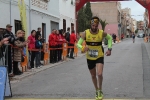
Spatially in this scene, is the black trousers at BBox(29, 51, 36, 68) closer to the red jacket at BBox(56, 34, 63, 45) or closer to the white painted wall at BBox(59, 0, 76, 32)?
the red jacket at BBox(56, 34, 63, 45)

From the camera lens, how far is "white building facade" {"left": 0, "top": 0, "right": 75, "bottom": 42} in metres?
16.2

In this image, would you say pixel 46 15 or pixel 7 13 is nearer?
pixel 7 13

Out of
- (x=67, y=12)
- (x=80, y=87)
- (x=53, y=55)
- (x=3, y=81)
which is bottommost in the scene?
(x=80, y=87)

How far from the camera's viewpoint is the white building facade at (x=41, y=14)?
53.3 feet

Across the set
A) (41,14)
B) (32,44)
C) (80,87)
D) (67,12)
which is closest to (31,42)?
(32,44)

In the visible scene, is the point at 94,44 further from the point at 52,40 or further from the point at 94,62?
the point at 52,40

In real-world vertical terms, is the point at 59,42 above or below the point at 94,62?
above

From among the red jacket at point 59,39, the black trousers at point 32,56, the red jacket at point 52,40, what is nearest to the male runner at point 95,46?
the black trousers at point 32,56

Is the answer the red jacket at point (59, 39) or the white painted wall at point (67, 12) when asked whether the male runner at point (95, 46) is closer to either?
the red jacket at point (59, 39)

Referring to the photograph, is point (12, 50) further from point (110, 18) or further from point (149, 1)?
point (110, 18)

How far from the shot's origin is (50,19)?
2475 centimetres

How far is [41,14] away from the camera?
22.2 m

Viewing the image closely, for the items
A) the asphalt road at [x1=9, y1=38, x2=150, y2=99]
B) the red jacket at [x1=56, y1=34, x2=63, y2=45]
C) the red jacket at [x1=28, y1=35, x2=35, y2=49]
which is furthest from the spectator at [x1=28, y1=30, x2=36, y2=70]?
the red jacket at [x1=56, y1=34, x2=63, y2=45]

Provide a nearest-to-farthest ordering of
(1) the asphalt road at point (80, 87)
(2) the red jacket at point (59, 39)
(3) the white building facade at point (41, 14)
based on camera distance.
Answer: (1) the asphalt road at point (80, 87) → (3) the white building facade at point (41, 14) → (2) the red jacket at point (59, 39)
